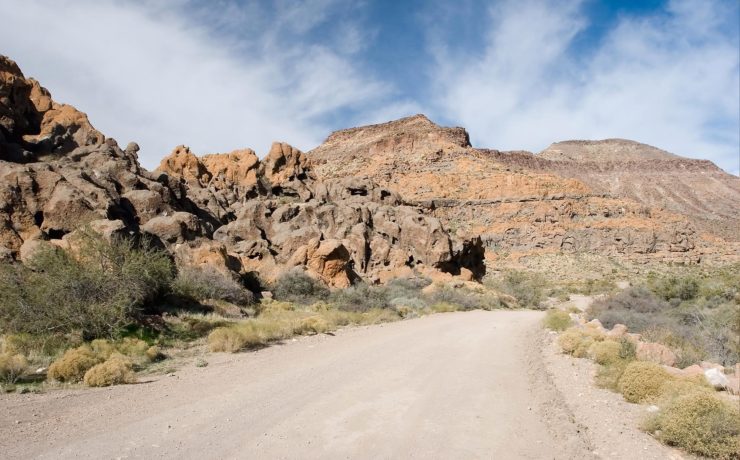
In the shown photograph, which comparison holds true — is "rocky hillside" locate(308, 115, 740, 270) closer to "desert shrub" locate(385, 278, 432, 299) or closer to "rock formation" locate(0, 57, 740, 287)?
"rock formation" locate(0, 57, 740, 287)

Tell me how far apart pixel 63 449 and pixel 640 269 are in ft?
212

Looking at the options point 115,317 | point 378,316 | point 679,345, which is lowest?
point 378,316

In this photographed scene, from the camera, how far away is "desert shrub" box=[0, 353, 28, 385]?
303 inches

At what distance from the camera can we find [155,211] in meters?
22.2

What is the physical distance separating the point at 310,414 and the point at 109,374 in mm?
4042

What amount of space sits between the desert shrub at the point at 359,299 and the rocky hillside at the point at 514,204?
1354 inches

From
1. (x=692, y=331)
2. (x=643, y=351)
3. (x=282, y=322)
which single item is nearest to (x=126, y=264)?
(x=282, y=322)

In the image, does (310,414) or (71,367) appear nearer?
(310,414)

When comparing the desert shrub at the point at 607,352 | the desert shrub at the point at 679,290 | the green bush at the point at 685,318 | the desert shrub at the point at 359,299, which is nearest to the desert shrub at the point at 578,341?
the desert shrub at the point at 607,352

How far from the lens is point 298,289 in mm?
21750

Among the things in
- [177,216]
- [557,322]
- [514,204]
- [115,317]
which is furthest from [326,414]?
[514,204]

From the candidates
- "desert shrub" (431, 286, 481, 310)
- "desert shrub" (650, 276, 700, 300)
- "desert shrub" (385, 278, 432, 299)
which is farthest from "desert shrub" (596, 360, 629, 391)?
"desert shrub" (385, 278, 432, 299)

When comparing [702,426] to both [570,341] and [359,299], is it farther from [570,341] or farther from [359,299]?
[359,299]

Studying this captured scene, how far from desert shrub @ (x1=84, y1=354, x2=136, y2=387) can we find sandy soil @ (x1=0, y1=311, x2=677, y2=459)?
0.33 metres
